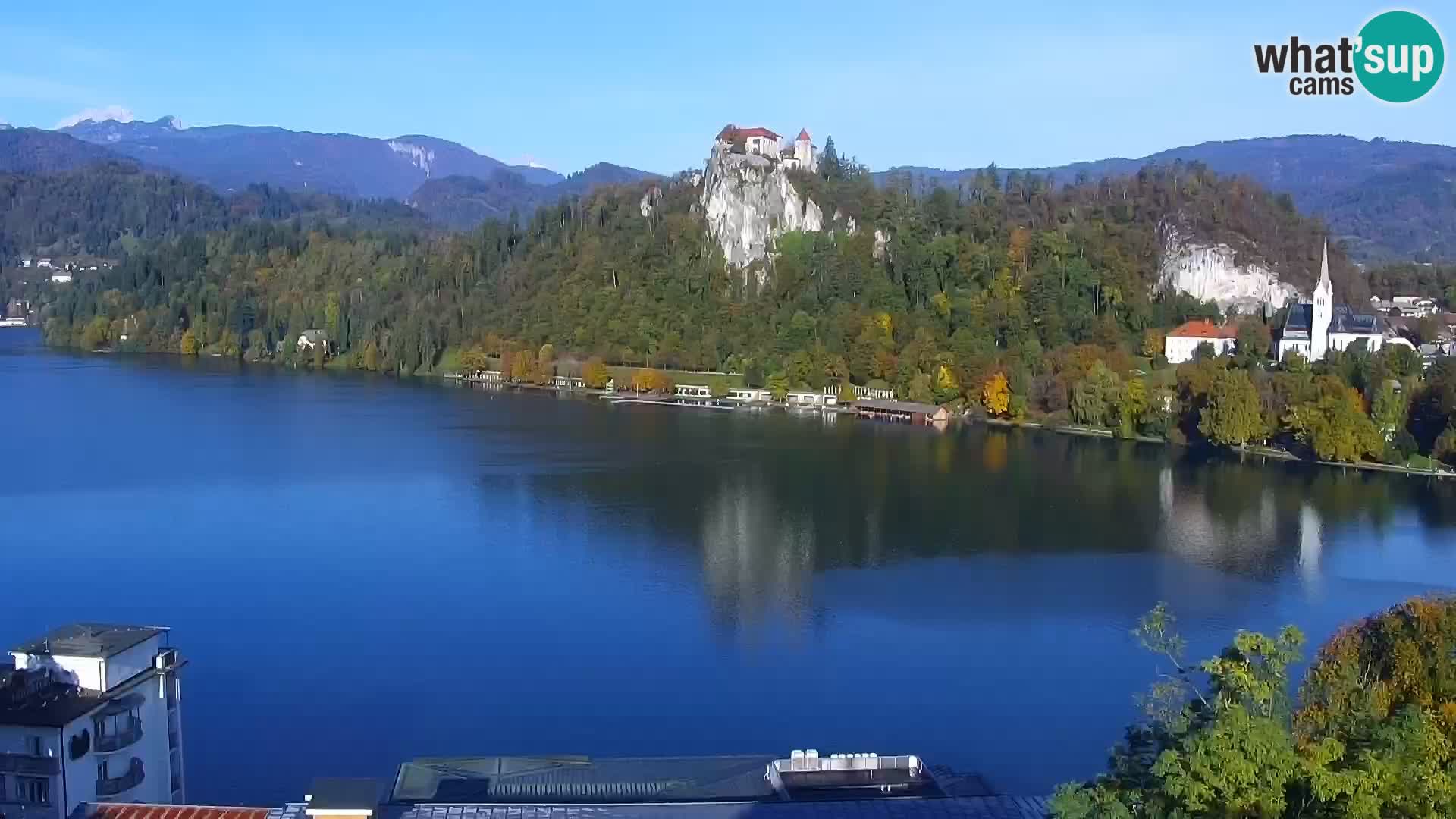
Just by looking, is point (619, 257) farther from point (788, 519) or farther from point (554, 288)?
point (788, 519)

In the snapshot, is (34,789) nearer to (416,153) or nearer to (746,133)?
(746,133)

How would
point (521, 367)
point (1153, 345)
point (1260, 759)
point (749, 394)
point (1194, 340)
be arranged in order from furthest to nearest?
point (521, 367) → point (749, 394) → point (1153, 345) → point (1194, 340) → point (1260, 759)

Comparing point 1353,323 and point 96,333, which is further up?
point 96,333

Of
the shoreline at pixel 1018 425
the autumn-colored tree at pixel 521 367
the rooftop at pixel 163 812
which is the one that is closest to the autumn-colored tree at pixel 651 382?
the shoreline at pixel 1018 425

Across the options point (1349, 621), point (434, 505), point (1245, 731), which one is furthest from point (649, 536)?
point (1245, 731)

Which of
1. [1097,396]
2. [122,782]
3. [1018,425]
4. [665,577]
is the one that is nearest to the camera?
[122,782]

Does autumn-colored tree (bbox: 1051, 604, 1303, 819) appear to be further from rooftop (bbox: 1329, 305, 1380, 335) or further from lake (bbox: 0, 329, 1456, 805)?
rooftop (bbox: 1329, 305, 1380, 335)

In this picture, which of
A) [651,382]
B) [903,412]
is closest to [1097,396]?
[903,412]
